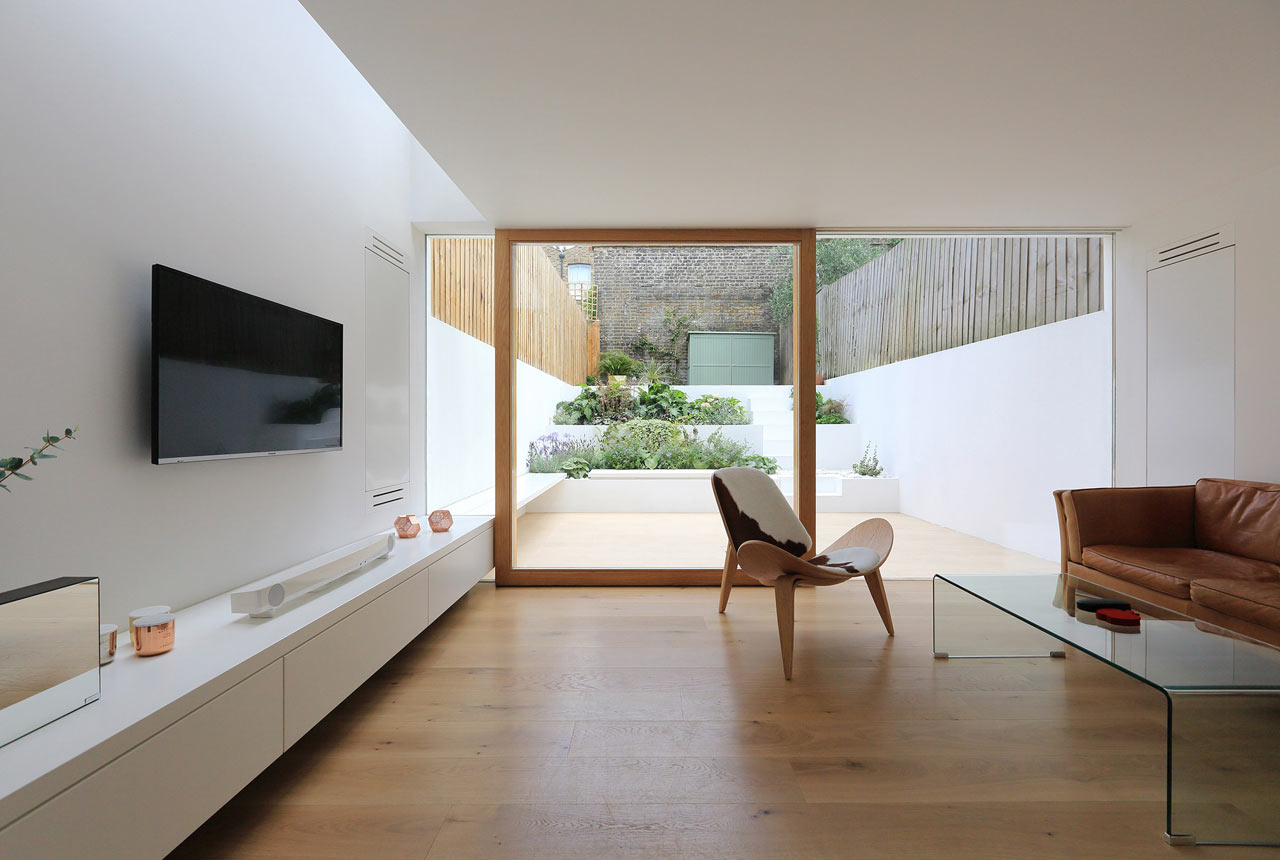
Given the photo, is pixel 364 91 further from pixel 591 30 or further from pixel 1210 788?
pixel 1210 788

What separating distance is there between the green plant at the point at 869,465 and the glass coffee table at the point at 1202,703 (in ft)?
9.52

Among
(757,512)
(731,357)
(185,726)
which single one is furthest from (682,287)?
(185,726)

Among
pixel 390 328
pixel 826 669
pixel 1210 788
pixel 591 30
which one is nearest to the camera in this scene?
pixel 1210 788

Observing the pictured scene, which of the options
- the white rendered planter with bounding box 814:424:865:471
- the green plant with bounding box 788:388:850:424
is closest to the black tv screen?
the green plant with bounding box 788:388:850:424

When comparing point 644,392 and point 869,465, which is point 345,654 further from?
point 869,465

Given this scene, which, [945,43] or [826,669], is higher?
[945,43]

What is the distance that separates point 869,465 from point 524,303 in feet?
11.1

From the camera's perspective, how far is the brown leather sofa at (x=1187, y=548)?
2.58m

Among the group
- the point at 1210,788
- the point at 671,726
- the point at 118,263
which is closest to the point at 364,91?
the point at 118,263

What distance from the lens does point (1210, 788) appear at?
1938mm

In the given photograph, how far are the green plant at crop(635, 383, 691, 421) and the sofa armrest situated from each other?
225 centimetres

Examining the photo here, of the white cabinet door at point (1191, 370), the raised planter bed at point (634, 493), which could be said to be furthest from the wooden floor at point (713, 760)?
the white cabinet door at point (1191, 370)

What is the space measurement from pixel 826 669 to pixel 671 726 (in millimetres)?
904

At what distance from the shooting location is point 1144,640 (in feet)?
7.28
